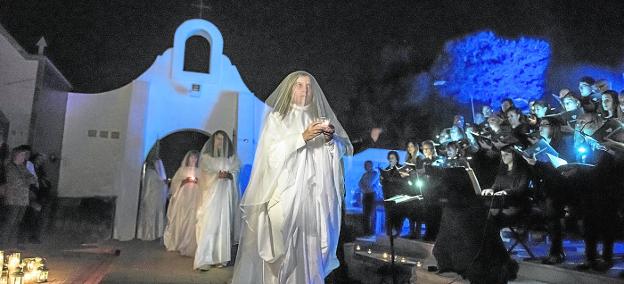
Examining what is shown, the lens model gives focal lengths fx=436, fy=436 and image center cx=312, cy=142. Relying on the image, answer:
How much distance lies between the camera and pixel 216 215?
6246 mm

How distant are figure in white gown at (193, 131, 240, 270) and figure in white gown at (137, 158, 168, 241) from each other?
391 cm

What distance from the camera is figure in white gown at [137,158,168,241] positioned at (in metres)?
10.7

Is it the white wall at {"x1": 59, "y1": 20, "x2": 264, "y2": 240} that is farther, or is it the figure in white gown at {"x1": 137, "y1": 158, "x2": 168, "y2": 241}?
the white wall at {"x1": 59, "y1": 20, "x2": 264, "y2": 240}

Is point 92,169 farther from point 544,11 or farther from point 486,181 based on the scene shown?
point 544,11

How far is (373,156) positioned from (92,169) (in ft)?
25.2

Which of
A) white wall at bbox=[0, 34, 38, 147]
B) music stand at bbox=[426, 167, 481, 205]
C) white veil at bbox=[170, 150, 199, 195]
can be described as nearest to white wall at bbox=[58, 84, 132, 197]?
white wall at bbox=[0, 34, 38, 147]

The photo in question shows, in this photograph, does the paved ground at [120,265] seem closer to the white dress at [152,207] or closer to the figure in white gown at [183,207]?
the figure in white gown at [183,207]

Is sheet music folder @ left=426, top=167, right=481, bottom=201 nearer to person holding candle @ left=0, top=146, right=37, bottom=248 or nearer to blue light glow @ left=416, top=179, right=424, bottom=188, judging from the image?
blue light glow @ left=416, top=179, right=424, bottom=188

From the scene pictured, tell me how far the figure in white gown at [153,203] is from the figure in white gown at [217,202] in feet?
12.8

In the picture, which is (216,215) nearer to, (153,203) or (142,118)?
(153,203)

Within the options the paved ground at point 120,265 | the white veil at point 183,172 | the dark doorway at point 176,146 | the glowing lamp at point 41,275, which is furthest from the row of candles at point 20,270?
the dark doorway at point 176,146

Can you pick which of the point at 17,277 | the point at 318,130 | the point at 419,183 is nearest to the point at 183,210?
the point at 17,277

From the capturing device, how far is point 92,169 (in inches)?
443

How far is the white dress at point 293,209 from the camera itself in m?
3.67
